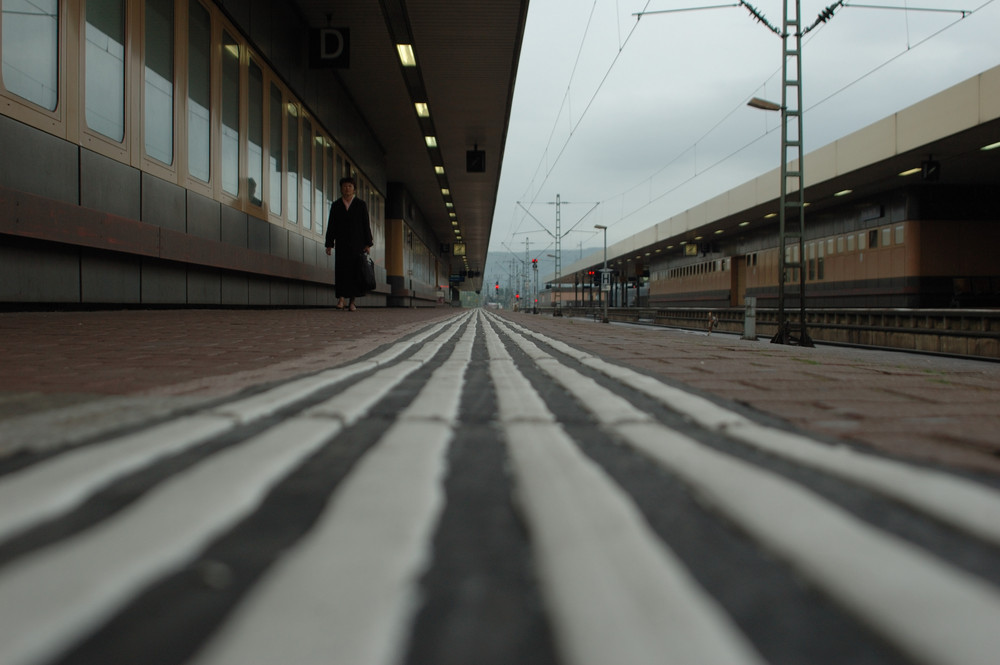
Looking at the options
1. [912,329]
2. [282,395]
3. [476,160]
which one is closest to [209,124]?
[282,395]

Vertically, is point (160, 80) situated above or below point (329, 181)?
below

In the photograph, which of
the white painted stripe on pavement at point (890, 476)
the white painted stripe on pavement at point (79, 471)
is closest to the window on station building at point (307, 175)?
the white painted stripe on pavement at point (79, 471)

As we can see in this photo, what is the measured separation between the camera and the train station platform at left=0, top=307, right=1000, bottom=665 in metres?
0.40

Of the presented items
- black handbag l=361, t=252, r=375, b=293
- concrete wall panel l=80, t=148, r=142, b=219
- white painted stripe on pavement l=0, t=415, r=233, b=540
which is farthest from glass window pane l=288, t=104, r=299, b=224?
white painted stripe on pavement l=0, t=415, r=233, b=540

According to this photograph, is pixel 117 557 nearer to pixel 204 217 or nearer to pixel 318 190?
pixel 204 217

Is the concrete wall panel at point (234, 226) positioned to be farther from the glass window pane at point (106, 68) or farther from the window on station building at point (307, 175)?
the window on station building at point (307, 175)

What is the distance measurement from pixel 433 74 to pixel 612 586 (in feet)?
44.8

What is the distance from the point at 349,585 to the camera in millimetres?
460

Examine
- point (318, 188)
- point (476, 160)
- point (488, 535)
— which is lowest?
point (488, 535)

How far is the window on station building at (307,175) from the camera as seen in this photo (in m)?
11.9

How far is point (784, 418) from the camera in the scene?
1.24 m

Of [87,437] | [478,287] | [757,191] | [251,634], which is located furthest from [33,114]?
[478,287]

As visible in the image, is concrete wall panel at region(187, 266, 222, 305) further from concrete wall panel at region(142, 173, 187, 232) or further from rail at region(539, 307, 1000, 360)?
rail at region(539, 307, 1000, 360)

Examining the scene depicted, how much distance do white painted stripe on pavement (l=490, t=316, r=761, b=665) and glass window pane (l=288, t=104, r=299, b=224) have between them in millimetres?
11480
